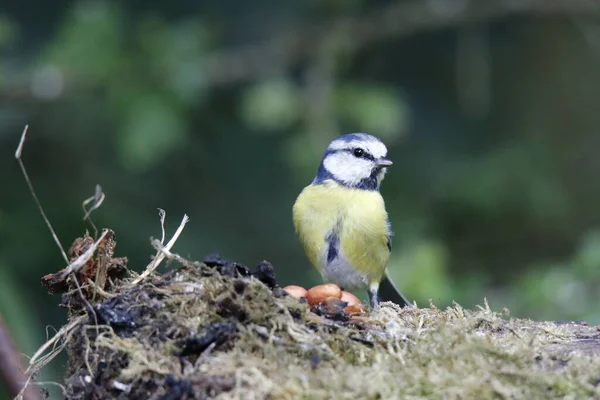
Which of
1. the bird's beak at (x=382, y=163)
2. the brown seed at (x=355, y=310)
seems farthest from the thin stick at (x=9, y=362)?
the bird's beak at (x=382, y=163)

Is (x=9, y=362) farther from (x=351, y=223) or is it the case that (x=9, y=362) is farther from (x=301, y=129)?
(x=301, y=129)

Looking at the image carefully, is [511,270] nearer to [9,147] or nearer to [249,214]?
[249,214]

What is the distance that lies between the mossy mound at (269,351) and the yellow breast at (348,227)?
1.49 meters

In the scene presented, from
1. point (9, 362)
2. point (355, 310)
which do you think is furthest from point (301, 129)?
point (9, 362)

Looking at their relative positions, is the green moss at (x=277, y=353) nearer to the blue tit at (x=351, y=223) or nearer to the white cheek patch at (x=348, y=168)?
the blue tit at (x=351, y=223)

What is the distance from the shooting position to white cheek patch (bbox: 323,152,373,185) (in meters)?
4.14

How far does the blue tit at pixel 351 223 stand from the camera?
3861 millimetres

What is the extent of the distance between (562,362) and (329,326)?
0.64m

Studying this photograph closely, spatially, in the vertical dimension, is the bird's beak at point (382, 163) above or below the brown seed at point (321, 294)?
above

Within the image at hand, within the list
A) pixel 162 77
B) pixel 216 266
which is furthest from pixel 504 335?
pixel 162 77

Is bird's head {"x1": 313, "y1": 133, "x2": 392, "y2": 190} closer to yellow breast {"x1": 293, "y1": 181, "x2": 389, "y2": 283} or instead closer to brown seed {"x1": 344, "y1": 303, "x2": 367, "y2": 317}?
yellow breast {"x1": 293, "y1": 181, "x2": 389, "y2": 283}

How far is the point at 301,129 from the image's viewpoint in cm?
507

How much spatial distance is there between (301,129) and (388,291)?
1365mm

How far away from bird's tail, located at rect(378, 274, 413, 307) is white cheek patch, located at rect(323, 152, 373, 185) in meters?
0.59
